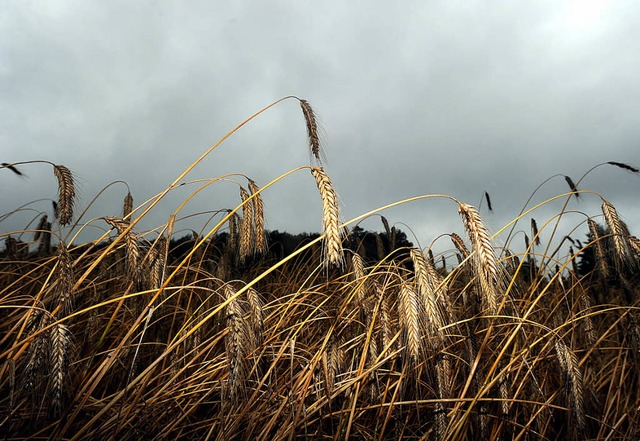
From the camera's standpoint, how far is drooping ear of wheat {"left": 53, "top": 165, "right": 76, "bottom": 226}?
9.77 feet

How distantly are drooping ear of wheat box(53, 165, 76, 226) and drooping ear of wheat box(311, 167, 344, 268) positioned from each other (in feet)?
4.95

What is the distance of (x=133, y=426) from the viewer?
8.27 feet

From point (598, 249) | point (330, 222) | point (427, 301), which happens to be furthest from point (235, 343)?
point (598, 249)

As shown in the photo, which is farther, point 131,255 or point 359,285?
point 359,285

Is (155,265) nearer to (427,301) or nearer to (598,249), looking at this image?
(427,301)

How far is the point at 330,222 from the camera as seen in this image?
2240mm

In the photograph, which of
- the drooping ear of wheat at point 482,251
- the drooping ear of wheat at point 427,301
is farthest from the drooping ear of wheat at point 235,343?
the drooping ear of wheat at point 482,251

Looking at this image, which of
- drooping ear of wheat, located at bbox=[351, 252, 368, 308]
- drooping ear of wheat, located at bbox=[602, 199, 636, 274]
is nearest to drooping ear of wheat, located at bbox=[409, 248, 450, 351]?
drooping ear of wheat, located at bbox=[351, 252, 368, 308]

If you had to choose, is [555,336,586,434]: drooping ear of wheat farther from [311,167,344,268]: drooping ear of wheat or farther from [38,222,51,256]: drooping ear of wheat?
[38,222,51,256]: drooping ear of wheat

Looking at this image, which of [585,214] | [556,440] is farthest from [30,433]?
[585,214]

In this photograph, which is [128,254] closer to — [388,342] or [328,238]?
[328,238]

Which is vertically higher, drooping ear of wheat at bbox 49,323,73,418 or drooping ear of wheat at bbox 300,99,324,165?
drooping ear of wheat at bbox 300,99,324,165

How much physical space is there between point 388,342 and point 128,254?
56.4 inches

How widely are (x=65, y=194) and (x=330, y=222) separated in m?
1.74
